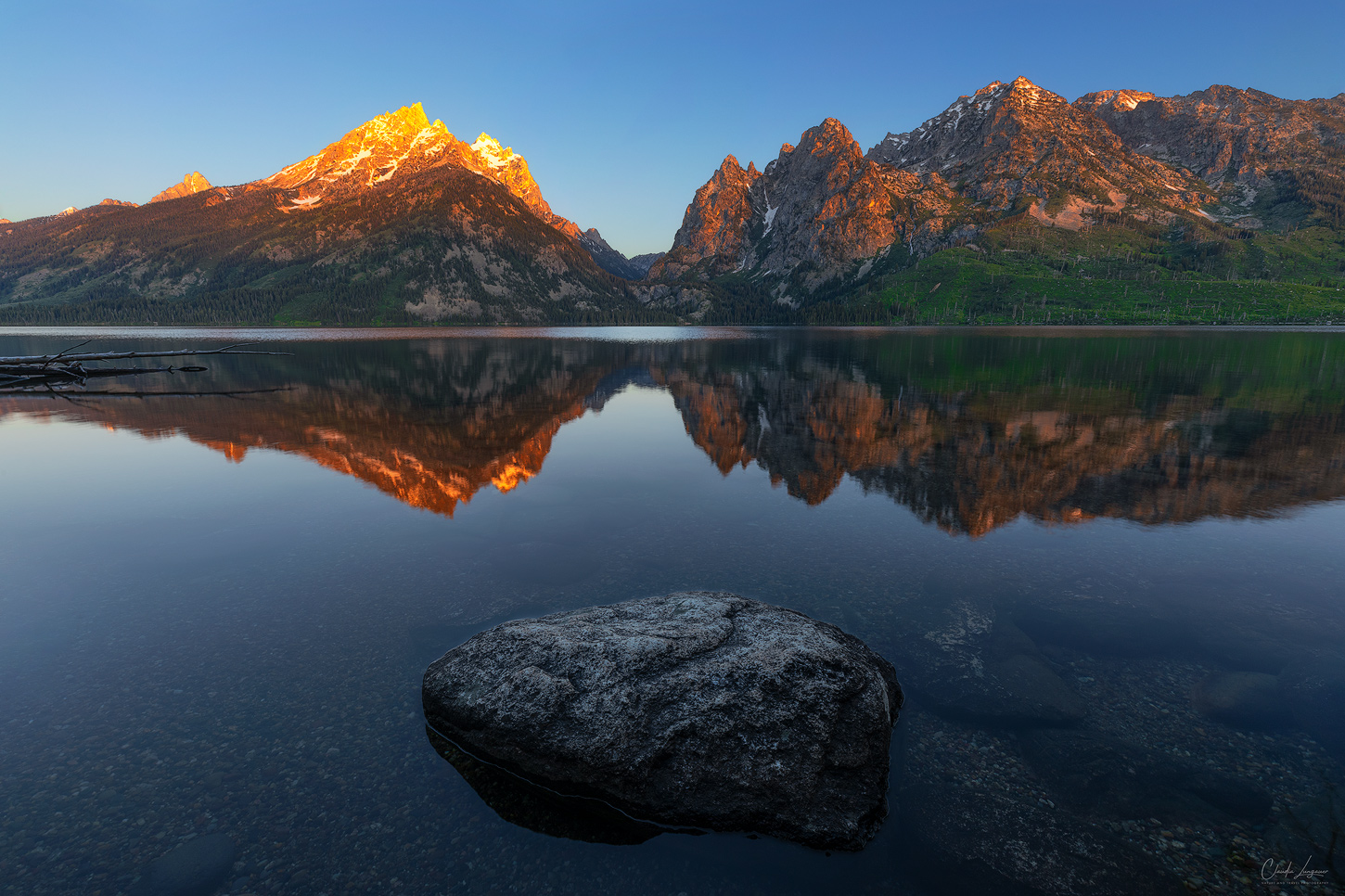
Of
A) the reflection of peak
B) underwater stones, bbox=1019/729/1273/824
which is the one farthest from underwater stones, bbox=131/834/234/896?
the reflection of peak

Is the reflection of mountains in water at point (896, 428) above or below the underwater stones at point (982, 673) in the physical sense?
above

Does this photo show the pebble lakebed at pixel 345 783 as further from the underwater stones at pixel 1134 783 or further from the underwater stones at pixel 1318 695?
the underwater stones at pixel 1318 695

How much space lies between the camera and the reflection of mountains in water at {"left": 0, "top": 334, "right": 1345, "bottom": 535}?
26.6 metres

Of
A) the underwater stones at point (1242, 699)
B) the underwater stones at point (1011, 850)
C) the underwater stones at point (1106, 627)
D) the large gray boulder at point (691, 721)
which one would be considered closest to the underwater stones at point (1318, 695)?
the underwater stones at point (1242, 699)

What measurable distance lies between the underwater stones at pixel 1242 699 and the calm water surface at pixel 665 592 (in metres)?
0.09

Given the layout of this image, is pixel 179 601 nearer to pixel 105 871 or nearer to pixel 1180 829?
pixel 105 871

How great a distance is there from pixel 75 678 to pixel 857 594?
64.4 ft

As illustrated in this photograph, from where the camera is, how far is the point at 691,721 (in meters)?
10.4

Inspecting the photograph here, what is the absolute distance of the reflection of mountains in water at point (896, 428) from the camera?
2662 cm

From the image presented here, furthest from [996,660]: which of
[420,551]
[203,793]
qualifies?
[420,551]

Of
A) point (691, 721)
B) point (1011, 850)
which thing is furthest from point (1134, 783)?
point (691, 721)

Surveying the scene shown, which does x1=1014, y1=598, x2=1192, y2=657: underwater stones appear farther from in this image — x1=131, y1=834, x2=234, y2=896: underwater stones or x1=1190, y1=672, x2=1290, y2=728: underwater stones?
x1=131, y1=834, x2=234, y2=896: underwater stones

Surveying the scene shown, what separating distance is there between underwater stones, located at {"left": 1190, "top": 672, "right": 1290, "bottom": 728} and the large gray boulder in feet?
22.1

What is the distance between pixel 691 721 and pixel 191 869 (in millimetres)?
8031
